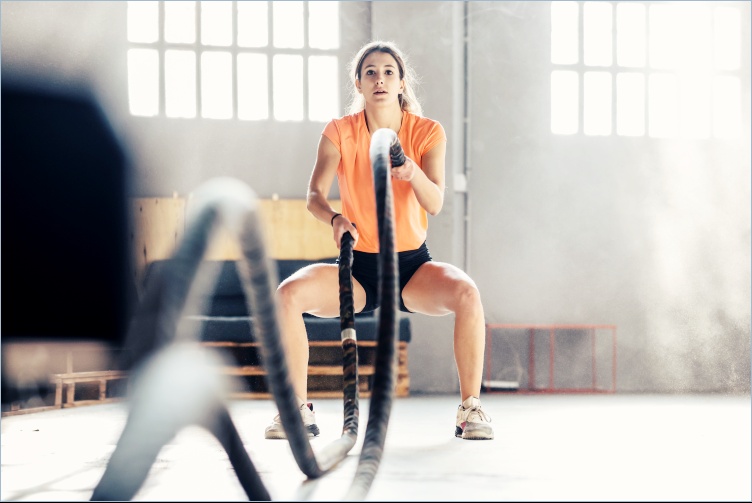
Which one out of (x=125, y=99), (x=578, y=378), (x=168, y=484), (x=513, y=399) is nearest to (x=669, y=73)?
(x=578, y=378)

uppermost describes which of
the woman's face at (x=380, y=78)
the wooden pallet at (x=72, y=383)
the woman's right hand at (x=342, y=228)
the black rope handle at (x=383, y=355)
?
the woman's face at (x=380, y=78)

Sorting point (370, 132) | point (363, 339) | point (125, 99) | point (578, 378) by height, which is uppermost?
point (125, 99)

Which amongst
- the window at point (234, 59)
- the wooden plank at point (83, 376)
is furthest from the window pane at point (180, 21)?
the wooden plank at point (83, 376)

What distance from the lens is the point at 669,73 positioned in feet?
19.1

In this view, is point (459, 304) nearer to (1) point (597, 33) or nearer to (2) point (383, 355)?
(2) point (383, 355)

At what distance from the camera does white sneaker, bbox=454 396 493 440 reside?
202 centimetres

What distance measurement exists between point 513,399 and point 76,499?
11.6 feet

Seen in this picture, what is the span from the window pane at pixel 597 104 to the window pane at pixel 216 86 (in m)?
2.68

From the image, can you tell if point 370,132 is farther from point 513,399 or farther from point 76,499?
point 513,399

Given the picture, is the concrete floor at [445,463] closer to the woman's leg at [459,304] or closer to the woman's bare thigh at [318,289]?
the woman's leg at [459,304]

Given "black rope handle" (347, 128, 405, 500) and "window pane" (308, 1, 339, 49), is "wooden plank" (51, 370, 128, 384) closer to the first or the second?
"window pane" (308, 1, 339, 49)

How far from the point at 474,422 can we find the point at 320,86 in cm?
397

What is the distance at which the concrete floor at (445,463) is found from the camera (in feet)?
4.34

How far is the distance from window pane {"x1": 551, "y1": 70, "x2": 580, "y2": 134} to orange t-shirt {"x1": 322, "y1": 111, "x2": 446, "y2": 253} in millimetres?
3717
